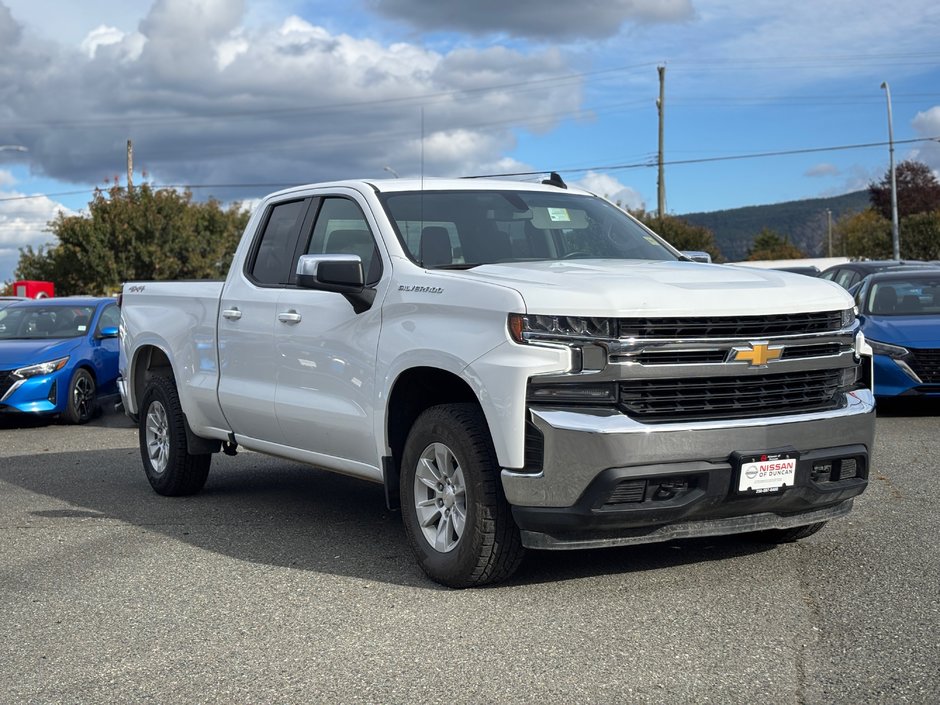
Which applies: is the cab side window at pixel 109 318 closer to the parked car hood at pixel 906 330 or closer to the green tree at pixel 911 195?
the parked car hood at pixel 906 330

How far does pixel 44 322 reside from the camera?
15.2 m

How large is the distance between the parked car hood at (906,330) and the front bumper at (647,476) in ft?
24.9

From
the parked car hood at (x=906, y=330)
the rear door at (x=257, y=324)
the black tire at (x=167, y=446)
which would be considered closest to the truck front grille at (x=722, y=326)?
the rear door at (x=257, y=324)

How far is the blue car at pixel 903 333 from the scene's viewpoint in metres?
12.5

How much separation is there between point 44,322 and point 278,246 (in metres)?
8.65

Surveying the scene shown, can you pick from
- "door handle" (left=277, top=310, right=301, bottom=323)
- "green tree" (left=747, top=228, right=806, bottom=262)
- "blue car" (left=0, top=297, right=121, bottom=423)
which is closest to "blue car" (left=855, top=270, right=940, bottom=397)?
"door handle" (left=277, top=310, right=301, bottom=323)

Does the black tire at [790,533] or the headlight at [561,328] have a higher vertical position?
the headlight at [561,328]

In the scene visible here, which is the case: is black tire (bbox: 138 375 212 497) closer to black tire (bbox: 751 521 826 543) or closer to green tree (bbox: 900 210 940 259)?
black tire (bbox: 751 521 826 543)

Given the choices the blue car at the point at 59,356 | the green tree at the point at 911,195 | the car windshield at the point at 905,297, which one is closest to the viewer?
the blue car at the point at 59,356

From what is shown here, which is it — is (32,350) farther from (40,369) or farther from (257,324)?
(257,324)

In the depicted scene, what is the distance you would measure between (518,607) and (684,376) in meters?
1.25

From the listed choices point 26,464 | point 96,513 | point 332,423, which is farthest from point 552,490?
point 26,464

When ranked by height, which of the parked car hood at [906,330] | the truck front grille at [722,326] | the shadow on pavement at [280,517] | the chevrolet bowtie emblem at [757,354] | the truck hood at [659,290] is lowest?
the shadow on pavement at [280,517]

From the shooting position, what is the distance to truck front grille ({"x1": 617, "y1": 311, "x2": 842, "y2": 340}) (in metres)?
5.21
